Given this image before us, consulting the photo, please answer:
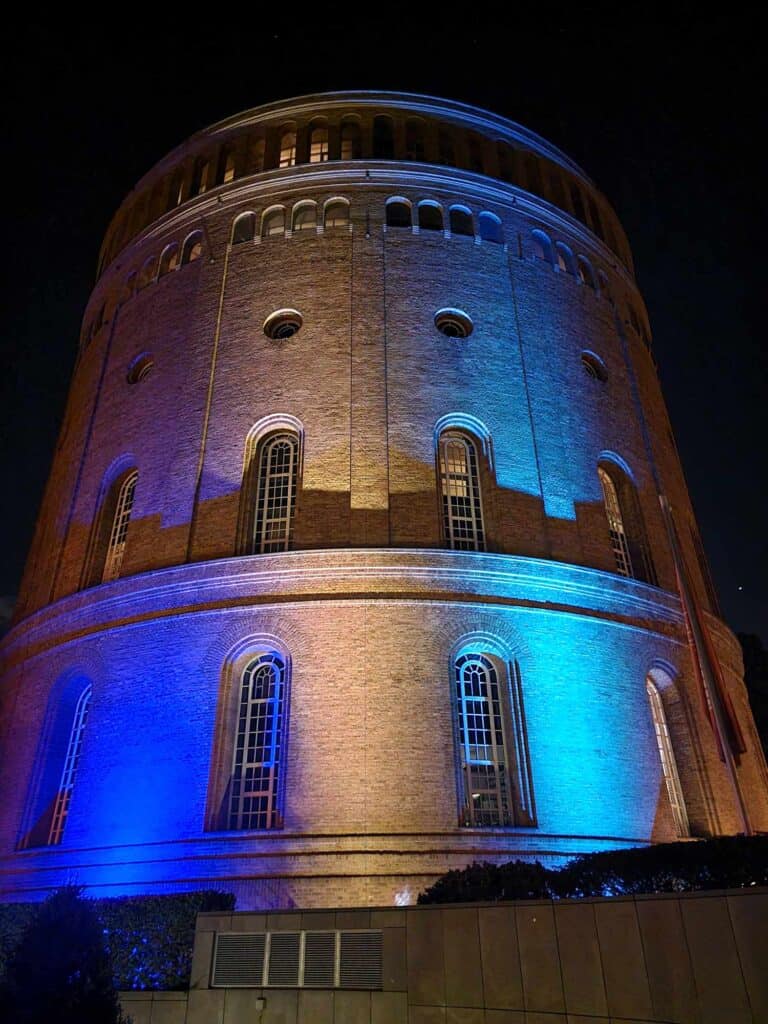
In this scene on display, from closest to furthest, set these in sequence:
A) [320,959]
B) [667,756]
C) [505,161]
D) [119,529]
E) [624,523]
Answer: [320,959]
[667,756]
[119,529]
[624,523]
[505,161]

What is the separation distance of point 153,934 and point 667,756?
38.2 ft

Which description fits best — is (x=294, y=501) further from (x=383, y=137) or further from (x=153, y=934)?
(x=383, y=137)

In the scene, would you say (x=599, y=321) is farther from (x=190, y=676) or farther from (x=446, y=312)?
(x=190, y=676)

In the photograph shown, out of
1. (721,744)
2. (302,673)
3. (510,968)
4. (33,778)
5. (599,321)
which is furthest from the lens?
(599,321)

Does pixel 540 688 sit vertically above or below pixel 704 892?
above

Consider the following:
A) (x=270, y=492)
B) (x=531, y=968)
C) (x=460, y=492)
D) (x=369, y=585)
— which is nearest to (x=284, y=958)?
(x=531, y=968)

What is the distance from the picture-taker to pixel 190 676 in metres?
17.1

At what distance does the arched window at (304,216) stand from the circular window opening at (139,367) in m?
5.55

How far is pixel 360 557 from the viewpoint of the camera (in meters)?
17.4

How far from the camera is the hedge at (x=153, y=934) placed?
12.1 meters

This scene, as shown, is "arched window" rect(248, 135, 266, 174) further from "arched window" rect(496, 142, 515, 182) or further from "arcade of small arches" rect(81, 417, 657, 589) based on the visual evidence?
"arcade of small arches" rect(81, 417, 657, 589)

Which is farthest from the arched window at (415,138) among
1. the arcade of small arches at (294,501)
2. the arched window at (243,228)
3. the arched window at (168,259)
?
the arcade of small arches at (294,501)

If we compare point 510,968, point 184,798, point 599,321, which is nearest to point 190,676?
point 184,798

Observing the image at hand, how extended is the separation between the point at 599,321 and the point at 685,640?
9.90m
